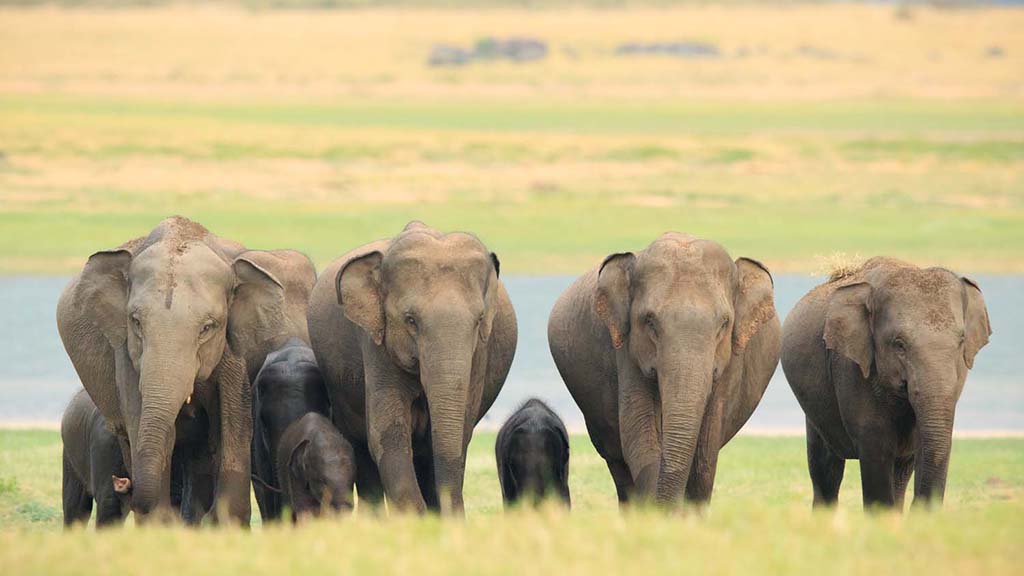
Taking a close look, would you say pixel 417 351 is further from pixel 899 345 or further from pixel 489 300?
pixel 899 345

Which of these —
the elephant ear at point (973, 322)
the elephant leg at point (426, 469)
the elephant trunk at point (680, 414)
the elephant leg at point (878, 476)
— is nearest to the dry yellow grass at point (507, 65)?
the elephant leg at point (426, 469)

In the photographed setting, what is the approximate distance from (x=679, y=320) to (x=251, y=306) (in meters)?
2.88

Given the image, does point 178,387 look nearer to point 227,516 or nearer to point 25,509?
point 227,516

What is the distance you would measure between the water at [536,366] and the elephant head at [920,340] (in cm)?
633

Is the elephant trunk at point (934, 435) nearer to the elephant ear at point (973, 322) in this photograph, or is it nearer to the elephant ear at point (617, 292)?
the elephant ear at point (973, 322)

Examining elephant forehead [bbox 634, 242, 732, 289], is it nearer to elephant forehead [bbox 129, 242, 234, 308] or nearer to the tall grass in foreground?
the tall grass in foreground

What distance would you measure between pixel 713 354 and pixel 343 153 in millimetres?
38267

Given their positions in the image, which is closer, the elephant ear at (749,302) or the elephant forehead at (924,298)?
the elephant ear at (749,302)

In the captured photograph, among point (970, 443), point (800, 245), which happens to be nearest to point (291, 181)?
point (800, 245)

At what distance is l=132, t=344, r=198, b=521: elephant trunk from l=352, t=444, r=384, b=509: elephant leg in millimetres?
2625

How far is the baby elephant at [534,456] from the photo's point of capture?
14070 millimetres

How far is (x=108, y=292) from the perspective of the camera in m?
12.4

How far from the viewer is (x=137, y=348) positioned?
1198cm

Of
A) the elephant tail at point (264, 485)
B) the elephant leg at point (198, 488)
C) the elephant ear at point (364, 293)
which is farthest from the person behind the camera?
the elephant tail at point (264, 485)
